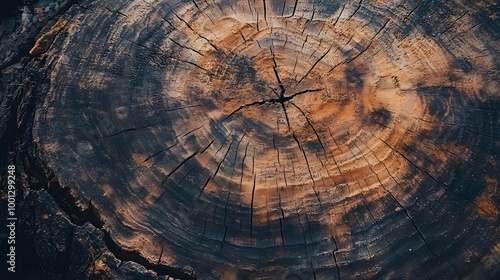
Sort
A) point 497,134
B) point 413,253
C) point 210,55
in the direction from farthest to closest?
point 210,55 < point 497,134 < point 413,253

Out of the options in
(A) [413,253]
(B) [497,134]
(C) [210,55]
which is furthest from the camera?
(C) [210,55]

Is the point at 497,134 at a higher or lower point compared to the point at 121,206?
higher

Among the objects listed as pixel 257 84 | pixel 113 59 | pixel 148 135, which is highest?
pixel 257 84

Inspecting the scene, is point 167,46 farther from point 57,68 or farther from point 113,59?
point 57,68

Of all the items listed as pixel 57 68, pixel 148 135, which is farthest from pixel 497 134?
pixel 57 68

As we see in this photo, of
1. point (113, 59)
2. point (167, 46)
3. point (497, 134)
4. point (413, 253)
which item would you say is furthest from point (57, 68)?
point (497, 134)

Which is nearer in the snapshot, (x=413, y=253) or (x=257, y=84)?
(x=413, y=253)

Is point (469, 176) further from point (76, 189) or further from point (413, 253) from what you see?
point (76, 189)
